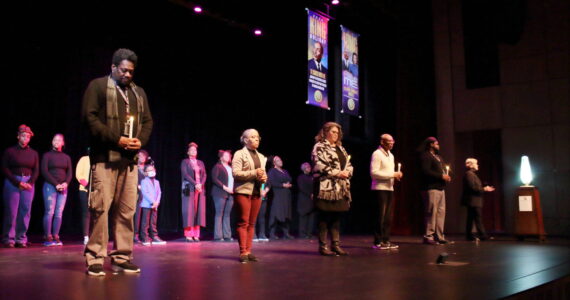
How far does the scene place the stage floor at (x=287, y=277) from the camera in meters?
2.86

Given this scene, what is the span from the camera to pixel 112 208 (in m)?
3.81

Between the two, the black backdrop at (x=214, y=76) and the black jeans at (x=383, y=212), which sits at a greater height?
the black backdrop at (x=214, y=76)

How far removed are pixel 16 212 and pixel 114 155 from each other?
4258 millimetres

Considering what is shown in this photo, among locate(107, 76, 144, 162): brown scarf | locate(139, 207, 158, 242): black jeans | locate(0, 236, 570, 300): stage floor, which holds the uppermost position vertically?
locate(107, 76, 144, 162): brown scarf

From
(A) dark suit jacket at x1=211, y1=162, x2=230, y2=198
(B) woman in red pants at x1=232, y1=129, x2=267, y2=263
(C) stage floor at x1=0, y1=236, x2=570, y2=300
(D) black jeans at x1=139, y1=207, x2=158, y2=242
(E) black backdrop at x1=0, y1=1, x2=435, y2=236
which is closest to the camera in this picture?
(C) stage floor at x1=0, y1=236, x2=570, y2=300

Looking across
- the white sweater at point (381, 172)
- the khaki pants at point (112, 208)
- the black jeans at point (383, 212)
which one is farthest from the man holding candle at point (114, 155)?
the black jeans at point (383, 212)

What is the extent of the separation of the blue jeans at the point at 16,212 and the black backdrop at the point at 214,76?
2.00 m

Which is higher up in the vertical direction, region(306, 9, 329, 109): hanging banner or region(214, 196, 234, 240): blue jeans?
region(306, 9, 329, 109): hanging banner

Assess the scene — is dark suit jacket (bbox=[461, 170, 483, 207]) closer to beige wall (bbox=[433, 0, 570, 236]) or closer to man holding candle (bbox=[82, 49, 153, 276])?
beige wall (bbox=[433, 0, 570, 236])

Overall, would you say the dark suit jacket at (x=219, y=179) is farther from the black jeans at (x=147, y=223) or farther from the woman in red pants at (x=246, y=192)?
the woman in red pants at (x=246, y=192)

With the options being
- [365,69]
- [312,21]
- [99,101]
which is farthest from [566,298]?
[365,69]

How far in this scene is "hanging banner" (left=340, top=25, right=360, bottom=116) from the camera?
36.4 ft

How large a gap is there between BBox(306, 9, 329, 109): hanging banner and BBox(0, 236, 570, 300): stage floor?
541 centimetres

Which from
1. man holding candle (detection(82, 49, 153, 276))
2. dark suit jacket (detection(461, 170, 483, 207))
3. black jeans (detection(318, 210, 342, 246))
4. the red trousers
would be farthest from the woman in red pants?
dark suit jacket (detection(461, 170, 483, 207))
